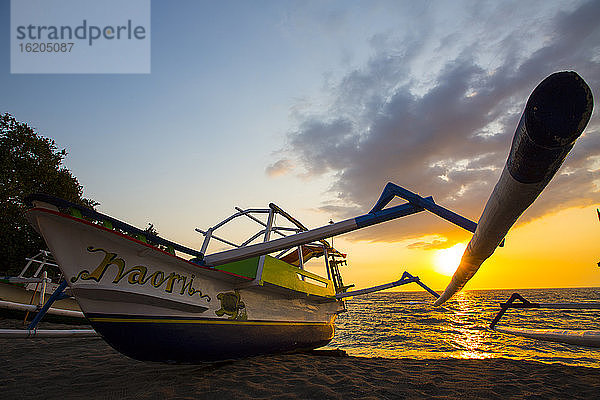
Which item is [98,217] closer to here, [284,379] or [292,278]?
[284,379]

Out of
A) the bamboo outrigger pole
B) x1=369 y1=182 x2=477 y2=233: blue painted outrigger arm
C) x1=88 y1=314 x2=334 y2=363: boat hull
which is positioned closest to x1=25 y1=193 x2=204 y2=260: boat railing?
x1=88 y1=314 x2=334 y2=363: boat hull

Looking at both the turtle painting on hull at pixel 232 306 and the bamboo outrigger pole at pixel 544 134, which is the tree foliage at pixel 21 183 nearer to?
the turtle painting on hull at pixel 232 306

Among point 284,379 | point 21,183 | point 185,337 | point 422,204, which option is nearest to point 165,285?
point 185,337

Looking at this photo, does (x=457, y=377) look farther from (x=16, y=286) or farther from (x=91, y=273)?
(x=16, y=286)

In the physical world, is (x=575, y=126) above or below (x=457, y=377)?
above

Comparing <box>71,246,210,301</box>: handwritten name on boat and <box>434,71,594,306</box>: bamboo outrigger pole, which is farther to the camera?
<box>71,246,210,301</box>: handwritten name on boat

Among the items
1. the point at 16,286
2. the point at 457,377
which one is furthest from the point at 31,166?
the point at 457,377

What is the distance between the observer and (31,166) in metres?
19.1

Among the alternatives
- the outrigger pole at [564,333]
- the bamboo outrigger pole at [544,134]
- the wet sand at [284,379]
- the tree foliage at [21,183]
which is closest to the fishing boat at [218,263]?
the bamboo outrigger pole at [544,134]

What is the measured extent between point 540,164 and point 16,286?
16692 millimetres

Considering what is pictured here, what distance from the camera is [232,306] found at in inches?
231

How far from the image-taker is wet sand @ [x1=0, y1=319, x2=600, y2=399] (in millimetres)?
4543

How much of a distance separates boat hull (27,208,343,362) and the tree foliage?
1804 centimetres

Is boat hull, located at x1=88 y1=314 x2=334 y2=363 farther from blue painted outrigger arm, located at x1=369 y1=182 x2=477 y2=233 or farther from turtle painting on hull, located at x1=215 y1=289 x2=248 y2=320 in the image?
blue painted outrigger arm, located at x1=369 y1=182 x2=477 y2=233
